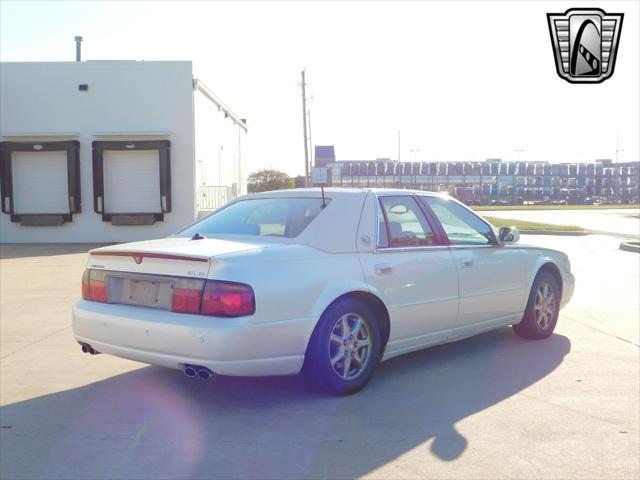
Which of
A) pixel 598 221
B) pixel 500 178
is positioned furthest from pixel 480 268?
pixel 500 178

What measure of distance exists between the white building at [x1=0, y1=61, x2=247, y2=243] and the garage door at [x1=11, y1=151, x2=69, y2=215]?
32 millimetres

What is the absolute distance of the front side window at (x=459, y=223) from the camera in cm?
612

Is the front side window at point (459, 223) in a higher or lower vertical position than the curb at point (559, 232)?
higher

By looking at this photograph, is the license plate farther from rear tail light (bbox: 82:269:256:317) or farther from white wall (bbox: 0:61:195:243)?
white wall (bbox: 0:61:195:243)

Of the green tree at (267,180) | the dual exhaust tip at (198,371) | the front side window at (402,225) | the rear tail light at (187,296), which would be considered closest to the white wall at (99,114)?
the front side window at (402,225)

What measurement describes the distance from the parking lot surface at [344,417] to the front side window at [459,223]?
107 centimetres

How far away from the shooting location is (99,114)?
22.2m

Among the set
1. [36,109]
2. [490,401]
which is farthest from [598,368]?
[36,109]

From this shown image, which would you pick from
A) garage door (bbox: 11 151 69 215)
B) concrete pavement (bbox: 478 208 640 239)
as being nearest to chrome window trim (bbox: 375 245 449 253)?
garage door (bbox: 11 151 69 215)

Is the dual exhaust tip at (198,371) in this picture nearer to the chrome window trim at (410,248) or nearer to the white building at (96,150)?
A: the chrome window trim at (410,248)

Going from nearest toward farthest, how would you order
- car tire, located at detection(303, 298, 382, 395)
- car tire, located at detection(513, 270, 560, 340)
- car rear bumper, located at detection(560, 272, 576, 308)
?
car tire, located at detection(303, 298, 382, 395) < car tire, located at detection(513, 270, 560, 340) < car rear bumper, located at detection(560, 272, 576, 308)

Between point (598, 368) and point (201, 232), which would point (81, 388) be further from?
point (598, 368)

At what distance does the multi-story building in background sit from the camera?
48875mm

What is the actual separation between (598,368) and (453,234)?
65.4 inches
